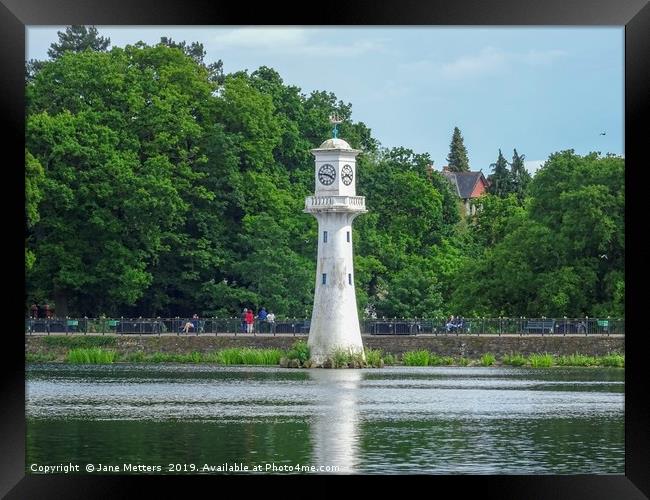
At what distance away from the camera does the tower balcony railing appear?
177 feet

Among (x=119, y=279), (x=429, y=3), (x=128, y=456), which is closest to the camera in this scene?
(x=429, y=3)

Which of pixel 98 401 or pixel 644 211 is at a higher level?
pixel 644 211

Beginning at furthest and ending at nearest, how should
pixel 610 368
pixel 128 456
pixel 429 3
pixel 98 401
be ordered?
1. pixel 610 368
2. pixel 98 401
3. pixel 128 456
4. pixel 429 3

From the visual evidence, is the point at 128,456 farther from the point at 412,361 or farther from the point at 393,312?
the point at 393,312

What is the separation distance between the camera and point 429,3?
18391 millimetres

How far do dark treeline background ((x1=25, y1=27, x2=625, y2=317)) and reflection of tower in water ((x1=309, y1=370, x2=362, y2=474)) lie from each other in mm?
10927

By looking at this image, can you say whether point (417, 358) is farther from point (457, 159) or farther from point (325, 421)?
point (457, 159)

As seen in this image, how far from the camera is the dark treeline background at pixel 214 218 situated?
199 feet

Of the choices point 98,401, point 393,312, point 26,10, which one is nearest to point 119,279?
point 393,312

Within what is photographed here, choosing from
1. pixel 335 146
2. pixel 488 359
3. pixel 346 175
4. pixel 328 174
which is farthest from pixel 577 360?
pixel 335 146

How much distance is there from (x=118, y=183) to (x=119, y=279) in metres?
3.57

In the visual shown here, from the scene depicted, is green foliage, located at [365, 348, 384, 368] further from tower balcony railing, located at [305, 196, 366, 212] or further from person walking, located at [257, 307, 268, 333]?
tower balcony railing, located at [305, 196, 366, 212]

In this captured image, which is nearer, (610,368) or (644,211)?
(644,211)

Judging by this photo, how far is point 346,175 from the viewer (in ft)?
181
